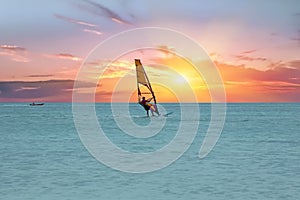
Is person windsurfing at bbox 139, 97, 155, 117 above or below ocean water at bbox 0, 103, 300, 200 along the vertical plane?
above

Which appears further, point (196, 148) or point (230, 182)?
point (196, 148)

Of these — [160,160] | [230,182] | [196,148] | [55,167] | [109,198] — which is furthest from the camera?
[196,148]

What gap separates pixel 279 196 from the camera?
66.0 ft

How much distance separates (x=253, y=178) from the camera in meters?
24.7

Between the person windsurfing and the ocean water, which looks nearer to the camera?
the ocean water

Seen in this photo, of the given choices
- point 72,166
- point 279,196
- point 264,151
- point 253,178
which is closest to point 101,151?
point 72,166

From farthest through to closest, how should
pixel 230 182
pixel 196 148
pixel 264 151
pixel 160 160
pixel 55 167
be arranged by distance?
pixel 196 148 < pixel 264 151 < pixel 160 160 < pixel 55 167 < pixel 230 182

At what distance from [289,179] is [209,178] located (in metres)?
4.34

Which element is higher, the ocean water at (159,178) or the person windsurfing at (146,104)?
the person windsurfing at (146,104)

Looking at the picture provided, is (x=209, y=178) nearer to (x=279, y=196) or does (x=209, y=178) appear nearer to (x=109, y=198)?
(x=279, y=196)

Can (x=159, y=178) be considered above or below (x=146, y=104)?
below

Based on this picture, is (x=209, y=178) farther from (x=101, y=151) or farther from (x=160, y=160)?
(x=101, y=151)

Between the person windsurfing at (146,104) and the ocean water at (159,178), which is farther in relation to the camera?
the person windsurfing at (146,104)

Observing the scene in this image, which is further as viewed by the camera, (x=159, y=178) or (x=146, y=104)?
(x=146, y=104)
